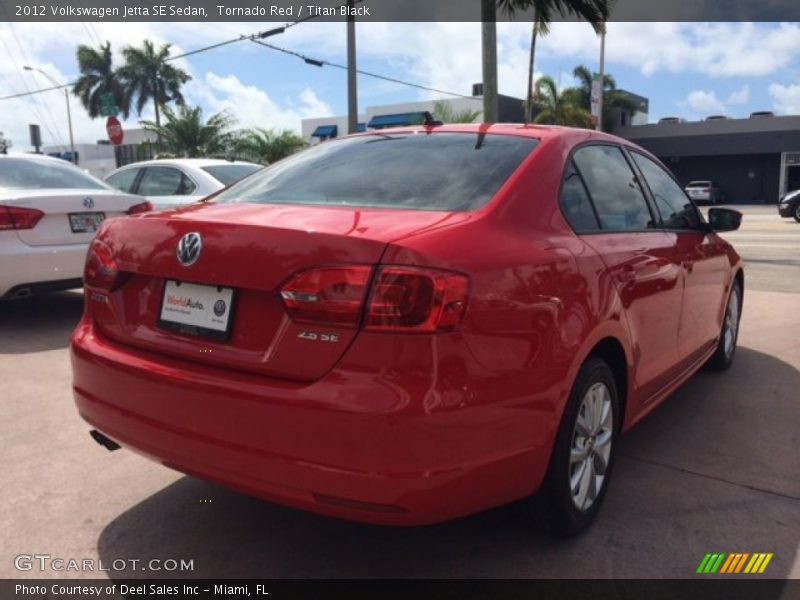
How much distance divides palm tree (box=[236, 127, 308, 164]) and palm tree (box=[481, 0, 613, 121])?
19.8m

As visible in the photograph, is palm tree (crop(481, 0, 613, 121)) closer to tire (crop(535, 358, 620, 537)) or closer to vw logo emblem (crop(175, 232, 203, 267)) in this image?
tire (crop(535, 358, 620, 537))

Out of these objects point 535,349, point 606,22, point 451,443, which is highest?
point 606,22

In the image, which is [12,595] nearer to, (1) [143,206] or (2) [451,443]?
(2) [451,443]

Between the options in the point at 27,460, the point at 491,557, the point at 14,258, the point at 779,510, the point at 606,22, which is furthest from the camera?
the point at 606,22

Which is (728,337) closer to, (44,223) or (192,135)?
(44,223)

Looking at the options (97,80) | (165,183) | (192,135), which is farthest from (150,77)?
(165,183)

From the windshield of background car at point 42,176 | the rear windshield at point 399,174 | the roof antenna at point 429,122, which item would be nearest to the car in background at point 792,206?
the windshield of background car at point 42,176

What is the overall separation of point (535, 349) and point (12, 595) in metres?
1.94

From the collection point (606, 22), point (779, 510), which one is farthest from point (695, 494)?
point (606, 22)

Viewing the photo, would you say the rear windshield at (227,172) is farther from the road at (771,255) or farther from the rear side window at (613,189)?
the road at (771,255)

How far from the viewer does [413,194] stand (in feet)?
8.84

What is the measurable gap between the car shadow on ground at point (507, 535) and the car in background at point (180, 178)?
5283mm

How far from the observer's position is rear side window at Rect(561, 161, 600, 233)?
111 inches

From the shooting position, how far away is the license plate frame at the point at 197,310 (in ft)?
7.67
